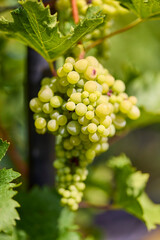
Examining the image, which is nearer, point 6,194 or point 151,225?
point 6,194

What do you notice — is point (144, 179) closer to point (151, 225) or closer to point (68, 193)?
point (151, 225)

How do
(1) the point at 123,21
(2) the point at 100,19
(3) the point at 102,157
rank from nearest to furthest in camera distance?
(2) the point at 100,19
(1) the point at 123,21
(3) the point at 102,157

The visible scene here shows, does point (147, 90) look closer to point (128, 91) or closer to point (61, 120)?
point (128, 91)

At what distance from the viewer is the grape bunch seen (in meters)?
0.54

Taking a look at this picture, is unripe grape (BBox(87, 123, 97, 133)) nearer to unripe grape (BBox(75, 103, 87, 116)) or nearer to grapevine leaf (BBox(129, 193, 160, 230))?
unripe grape (BBox(75, 103, 87, 116))

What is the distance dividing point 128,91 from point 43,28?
0.59 meters

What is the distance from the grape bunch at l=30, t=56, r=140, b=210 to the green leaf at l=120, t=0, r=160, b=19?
5.7 inches

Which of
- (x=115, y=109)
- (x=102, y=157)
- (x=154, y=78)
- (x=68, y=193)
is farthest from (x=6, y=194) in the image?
(x=102, y=157)

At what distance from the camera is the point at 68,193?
0.61 m

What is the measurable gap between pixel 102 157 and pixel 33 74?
2035 millimetres

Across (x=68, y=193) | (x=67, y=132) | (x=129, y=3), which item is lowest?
(x=68, y=193)

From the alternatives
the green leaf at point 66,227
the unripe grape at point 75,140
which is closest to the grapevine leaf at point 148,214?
the green leaf at point 66,227

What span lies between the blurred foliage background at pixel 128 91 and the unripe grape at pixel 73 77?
235 millimetres

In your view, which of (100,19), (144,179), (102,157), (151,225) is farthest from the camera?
(102,157)
